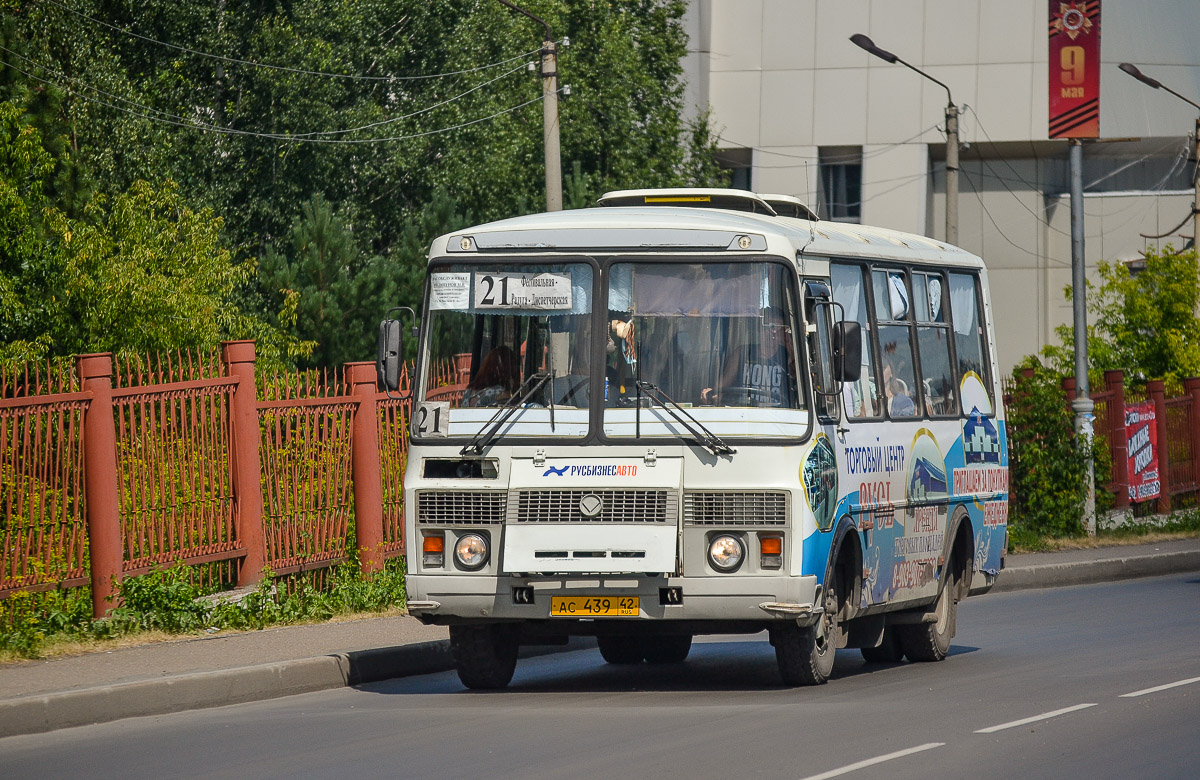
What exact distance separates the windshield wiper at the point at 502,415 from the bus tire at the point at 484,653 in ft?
4.26

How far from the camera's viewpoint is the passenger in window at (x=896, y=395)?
12.4m

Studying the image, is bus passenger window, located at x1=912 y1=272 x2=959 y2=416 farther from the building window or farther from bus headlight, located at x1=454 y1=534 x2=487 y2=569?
the building window

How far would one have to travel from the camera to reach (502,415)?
1067 cm

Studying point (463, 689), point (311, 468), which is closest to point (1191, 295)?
point (311, 468)

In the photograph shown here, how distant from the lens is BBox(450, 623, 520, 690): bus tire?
37.1 ft

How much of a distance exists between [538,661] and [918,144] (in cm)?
4245

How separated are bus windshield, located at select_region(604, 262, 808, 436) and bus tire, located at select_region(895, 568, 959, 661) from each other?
3568 millimetres

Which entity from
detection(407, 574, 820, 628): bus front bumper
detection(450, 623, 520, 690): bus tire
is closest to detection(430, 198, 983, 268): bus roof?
detection(407, 574, 820, 628): bus front bumper

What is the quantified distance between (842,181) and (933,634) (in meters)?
43.1

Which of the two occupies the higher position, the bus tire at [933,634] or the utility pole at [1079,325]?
the utility pole at [1079,325]

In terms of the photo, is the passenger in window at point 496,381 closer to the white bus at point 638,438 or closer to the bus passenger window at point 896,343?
the white bus at point 638,438

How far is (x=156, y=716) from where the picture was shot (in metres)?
10.2

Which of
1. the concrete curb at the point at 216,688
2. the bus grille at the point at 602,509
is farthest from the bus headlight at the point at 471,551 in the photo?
the concrete curb at the point at 216,688

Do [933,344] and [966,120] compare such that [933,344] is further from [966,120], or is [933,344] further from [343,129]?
[966,120]
